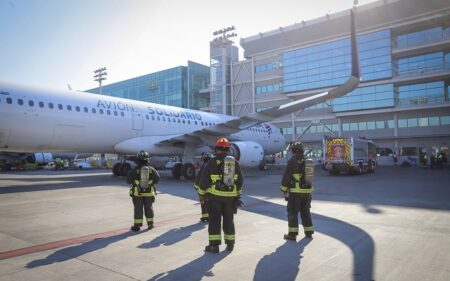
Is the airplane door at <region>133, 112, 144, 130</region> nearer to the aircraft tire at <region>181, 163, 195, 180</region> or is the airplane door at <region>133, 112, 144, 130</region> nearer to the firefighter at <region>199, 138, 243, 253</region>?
the aircraft tire at <region>181, 163, 195, 180</region>

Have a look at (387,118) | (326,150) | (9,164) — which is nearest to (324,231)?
(326,150)

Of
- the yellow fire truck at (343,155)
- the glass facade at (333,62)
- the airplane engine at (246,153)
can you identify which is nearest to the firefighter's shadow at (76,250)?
the airplane engine at (246,153)

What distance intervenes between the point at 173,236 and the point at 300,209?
2.43m

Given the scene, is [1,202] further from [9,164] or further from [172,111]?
[9,164]

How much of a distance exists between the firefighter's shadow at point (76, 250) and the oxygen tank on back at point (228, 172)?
228 centimetres

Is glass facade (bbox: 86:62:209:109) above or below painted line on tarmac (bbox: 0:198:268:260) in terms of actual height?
above

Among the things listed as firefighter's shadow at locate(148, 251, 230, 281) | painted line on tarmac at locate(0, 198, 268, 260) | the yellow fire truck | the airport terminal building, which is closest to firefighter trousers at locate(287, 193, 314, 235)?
firefighter's shadow at locate(148, 251, 230, 281)

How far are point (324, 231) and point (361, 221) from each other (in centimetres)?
137

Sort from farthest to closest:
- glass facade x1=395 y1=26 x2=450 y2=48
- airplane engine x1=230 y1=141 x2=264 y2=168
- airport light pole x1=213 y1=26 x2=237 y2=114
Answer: airport light pole x1=213 y1=26 x2=237 y2=114 < glass facade x1=395 y1=26 x2=450 y2=48 < airplane engine x1=230 y1=141 x2=264 y2=168

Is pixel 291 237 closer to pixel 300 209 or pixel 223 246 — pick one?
pixel 300 209

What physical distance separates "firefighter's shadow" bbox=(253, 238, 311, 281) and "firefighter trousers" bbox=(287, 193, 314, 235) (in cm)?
44

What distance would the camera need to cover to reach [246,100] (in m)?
58.2

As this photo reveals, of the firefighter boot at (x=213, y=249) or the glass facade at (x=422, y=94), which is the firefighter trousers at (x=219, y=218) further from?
the glass facade at (x=422, y=94)

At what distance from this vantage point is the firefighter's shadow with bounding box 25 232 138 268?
4734mm
